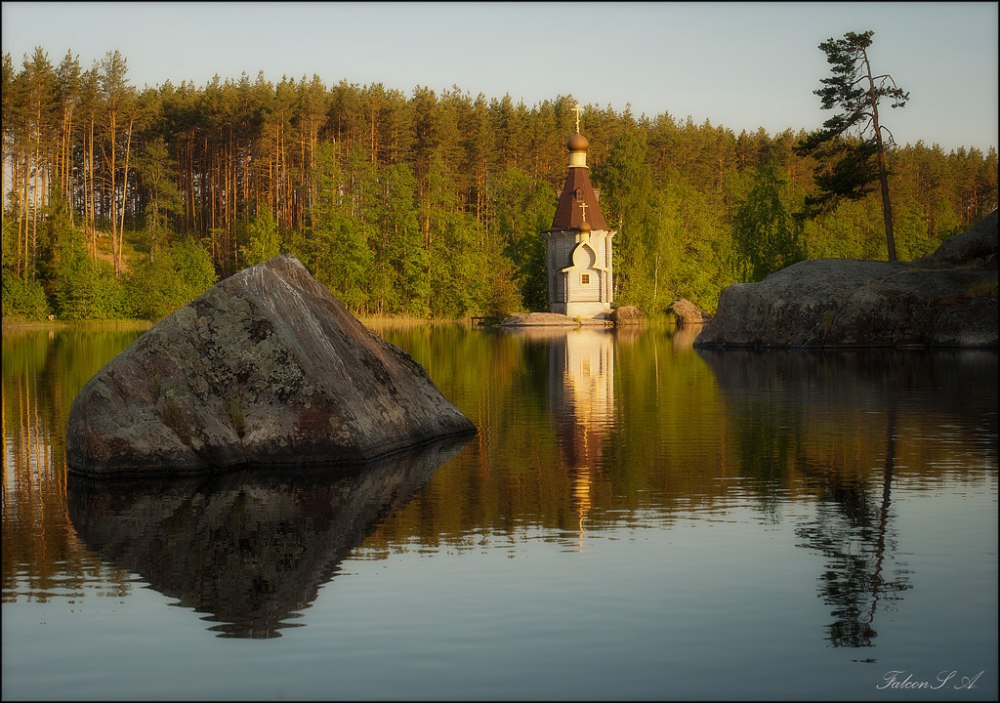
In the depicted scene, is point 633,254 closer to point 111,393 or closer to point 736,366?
point 736,366

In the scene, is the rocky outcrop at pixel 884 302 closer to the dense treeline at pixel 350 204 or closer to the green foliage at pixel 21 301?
the dense treeline at pixel 350 204

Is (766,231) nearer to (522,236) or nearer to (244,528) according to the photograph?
(522,236)

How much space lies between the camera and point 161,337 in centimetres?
1667

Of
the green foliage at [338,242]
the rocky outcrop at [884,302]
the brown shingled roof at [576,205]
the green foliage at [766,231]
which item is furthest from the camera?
the brown shingled roof at [576,205]

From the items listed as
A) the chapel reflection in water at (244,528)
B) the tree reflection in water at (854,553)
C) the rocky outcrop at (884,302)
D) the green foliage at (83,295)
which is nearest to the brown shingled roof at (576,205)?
the green foliage at (83,295)

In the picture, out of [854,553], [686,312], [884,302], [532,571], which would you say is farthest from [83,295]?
[854,553]

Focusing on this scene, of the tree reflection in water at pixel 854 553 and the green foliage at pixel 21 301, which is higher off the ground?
the green foliage at pixel 21 301

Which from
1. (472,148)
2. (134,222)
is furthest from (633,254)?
(134,222)

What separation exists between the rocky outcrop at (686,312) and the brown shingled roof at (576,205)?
30.4 feet

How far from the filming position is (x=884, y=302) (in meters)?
46.3

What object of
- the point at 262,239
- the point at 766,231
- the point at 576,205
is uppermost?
the point at 576,205

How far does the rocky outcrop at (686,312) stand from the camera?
97375 mm

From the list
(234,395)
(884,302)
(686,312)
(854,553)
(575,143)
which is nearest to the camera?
(854,553)

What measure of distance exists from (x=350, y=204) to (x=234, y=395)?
263 feet
